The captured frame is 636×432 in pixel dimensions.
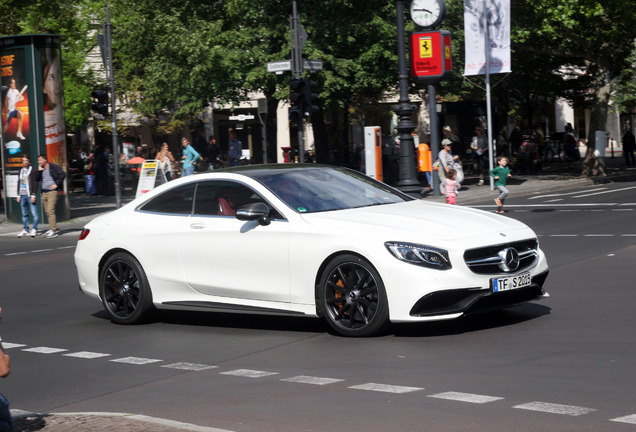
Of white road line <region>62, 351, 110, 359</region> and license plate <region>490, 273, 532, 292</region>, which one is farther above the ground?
license plate <region>490, 273, 532, 292</region>

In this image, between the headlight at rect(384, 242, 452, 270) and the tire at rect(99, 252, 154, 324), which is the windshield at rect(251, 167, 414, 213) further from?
the tire at rect(99, 252, 154, 324)

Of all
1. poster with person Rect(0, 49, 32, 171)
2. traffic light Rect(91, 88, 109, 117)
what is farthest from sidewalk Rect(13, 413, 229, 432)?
traffic light Rect(91, 88, 109, 117)

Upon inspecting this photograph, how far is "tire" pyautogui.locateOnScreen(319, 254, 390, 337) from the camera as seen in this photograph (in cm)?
868

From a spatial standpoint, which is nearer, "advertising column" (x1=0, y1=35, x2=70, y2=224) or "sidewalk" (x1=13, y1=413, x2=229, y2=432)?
"sidewalk" (x1=13, y1=413, x2=229, y2=432)

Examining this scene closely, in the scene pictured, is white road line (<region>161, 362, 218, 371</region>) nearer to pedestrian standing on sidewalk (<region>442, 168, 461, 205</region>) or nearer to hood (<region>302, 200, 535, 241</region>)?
hood (<region>302, 200, 535, 241</region>)

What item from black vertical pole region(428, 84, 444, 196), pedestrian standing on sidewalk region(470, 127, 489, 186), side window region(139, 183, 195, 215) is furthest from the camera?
pedestrian standing on sidewalk region(470, 127, 489, 186)

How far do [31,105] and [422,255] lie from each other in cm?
2000

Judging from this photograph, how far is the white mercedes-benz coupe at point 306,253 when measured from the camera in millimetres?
8539

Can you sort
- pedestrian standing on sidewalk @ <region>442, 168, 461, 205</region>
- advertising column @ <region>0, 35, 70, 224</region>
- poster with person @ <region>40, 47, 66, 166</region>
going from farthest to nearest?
poster with person @ <region>40, 47, 66, 166</region> < advertising column @ <region>0, 35, 70, 224</region> < pedestrian standing on sidewalk @ <region>442, 168, 461, 205</region>

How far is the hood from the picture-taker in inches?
341

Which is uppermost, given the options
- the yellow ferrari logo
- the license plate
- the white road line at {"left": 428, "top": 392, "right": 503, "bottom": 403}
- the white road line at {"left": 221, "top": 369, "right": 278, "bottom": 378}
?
the yellow ferrari logo

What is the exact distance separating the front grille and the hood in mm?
129

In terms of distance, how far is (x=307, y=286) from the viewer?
9.09 meters

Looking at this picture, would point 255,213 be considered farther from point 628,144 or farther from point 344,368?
point 628,144
